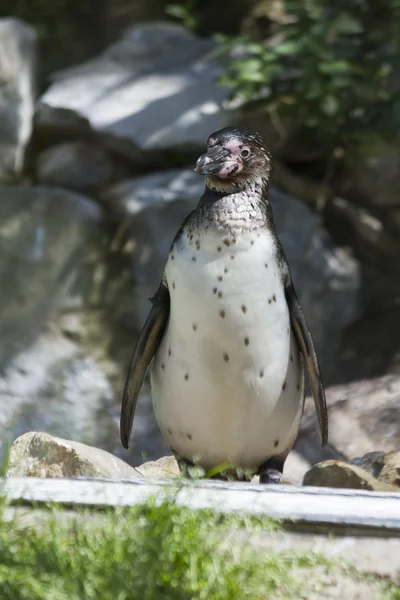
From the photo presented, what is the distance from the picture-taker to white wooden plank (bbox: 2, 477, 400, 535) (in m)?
1.78

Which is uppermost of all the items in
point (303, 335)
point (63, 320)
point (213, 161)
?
point (213, 161)

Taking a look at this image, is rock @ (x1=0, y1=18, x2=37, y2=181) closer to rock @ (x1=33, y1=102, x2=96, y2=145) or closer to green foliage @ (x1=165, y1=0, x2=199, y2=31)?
rock @ (x1=33, y1=102, x2=96, y2=145)

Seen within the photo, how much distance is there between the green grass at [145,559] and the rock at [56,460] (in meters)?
0.77

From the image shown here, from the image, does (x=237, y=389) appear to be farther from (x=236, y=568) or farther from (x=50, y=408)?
(x=50, y=408)

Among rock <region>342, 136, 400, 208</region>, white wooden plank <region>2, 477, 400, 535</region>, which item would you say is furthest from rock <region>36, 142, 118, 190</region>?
white wooden plank <region>2, 477, 400, 535</region>

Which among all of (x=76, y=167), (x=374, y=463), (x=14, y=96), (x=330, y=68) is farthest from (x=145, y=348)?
(x=14, y=96)

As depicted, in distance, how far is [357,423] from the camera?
4.50m

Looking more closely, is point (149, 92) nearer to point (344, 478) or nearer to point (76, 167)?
point (76, 167)

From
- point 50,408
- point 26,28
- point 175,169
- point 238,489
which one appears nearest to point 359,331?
point 175,169

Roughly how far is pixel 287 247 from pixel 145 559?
455cm

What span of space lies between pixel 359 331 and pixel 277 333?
3594 mm

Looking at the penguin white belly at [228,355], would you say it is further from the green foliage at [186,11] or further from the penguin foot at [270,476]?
the green foliage at [186,11]

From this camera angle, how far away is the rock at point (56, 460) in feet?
8.27

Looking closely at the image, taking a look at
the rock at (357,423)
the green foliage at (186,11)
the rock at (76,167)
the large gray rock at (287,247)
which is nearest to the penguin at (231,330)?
the rock at (357,423)
